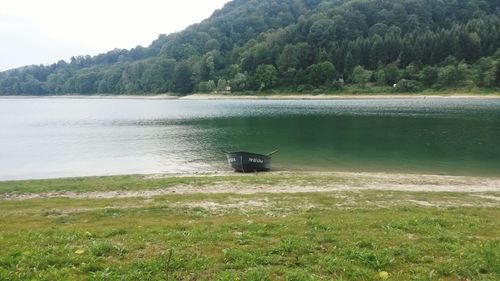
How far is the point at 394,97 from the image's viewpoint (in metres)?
161

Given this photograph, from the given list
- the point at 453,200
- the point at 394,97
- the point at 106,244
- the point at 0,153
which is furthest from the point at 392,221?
the point at 394,97

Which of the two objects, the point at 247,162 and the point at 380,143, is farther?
the point at 380,143

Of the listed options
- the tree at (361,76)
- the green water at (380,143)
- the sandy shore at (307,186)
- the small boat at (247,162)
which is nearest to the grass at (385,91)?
the tree at (361,76)

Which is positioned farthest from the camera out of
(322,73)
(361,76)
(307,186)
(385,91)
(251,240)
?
(322,73)

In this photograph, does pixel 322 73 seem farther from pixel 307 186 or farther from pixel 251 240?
pixel 251 240

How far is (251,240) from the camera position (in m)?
11.7

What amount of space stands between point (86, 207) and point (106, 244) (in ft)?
29.1

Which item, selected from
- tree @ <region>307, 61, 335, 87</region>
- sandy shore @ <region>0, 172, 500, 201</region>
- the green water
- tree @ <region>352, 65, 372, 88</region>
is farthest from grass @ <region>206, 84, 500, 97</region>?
sandy shore @ <region>0, 172, 500, 201</region>

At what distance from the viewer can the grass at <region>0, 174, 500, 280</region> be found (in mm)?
9258

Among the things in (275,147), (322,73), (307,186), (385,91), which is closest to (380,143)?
(275,147)

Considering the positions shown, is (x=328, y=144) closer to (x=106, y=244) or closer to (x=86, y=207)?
(x=86, y=207)

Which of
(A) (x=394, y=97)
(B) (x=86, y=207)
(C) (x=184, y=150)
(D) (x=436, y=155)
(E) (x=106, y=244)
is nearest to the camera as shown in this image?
(E) (x=106, y=244)

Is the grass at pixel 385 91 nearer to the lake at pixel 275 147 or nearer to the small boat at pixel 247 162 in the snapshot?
the lake at pixel 275 147

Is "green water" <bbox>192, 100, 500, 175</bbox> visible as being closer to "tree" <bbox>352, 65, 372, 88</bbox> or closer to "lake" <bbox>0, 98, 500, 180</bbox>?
"lake" <bbox>0, 98, 500, 180</bbox>
